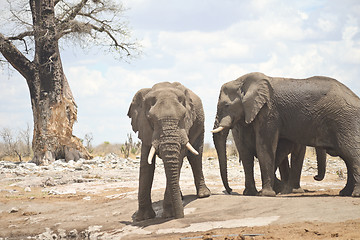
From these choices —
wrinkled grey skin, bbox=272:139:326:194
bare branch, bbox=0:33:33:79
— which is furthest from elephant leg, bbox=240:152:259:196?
bare branch, bbox=0:33:33:79

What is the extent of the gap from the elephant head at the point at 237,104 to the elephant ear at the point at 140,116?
1.99 meters

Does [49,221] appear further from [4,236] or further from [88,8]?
[88,8]

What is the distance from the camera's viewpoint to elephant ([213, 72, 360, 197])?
10.3 m

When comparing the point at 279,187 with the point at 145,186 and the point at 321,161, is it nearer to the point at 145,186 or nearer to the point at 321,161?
the point at 321,161

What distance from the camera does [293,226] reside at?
7.66 metres

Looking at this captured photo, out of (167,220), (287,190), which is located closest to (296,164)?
(287,190)

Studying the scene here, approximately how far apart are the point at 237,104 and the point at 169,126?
334cm

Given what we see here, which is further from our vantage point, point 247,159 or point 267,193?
point 247,159

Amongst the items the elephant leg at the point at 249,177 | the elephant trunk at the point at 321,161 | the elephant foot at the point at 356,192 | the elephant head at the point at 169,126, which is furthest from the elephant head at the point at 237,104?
the elephant foot at the point at 356,192

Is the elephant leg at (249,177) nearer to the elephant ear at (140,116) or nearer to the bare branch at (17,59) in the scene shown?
the elephant ear at (140,116)

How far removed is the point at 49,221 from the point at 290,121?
5306mm

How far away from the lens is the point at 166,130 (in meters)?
8.21

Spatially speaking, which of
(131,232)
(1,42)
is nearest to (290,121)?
(131,232)

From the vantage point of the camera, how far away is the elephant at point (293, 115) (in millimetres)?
10344
